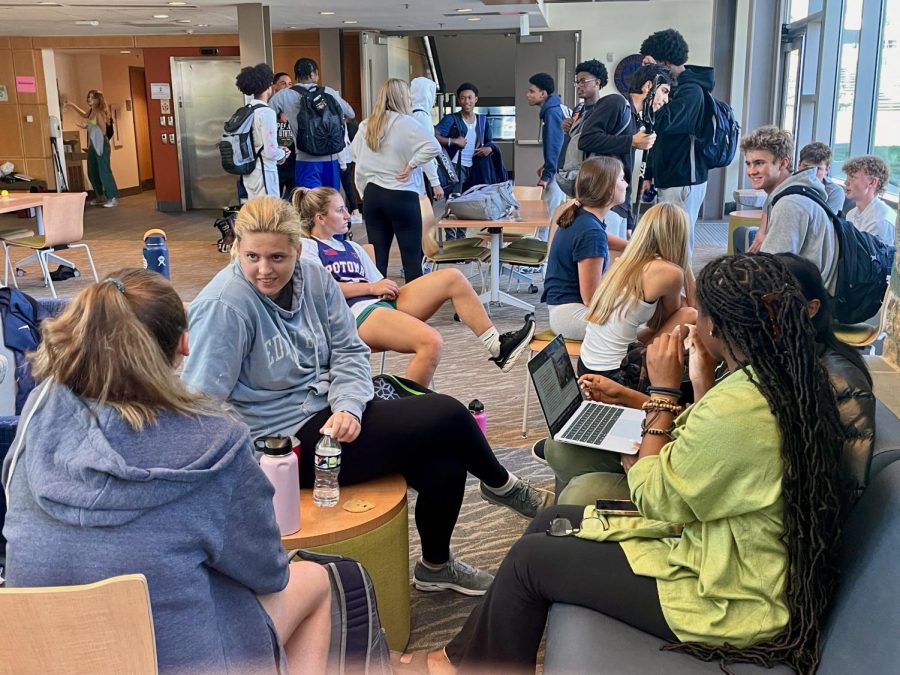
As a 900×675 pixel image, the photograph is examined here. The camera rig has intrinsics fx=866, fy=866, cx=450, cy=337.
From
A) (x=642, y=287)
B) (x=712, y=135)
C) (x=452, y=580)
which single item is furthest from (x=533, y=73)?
(x=452, y=580)

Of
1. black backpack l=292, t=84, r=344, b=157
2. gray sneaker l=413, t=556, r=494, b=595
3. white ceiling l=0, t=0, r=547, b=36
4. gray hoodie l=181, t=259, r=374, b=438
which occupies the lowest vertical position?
gray sneaker l=413, t=556, r=494, b=595

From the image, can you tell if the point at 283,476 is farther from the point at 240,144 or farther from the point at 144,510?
the point at 240,144

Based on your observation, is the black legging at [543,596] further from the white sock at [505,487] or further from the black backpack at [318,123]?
the black backpack at [318,123]

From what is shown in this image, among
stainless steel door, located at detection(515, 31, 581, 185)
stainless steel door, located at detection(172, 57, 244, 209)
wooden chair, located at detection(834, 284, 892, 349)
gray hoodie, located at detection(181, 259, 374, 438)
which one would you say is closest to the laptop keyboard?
gray hoodie, located at detection(181, 259, 374, 438)

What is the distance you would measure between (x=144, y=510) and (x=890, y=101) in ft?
22.9

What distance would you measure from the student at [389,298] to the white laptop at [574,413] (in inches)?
36.4

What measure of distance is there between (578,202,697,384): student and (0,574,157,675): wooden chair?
2125 millimetres

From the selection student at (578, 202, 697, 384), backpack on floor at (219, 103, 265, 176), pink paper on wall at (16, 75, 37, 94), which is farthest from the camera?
pink paper on wall at (16, 75, 37, 94)

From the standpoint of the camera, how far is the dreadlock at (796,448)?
159 centimetres

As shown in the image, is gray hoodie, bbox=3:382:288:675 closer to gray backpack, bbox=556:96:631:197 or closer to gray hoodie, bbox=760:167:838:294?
gray hoodie, bbox=760:167:838:294

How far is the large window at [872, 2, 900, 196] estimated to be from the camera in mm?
6539

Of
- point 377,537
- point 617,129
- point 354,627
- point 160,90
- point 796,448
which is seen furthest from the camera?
point 160,90

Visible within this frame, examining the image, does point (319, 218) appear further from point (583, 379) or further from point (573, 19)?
point (573, 19)

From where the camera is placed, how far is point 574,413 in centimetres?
272
